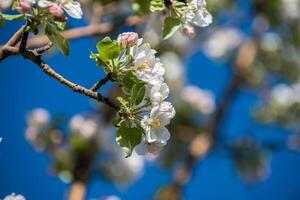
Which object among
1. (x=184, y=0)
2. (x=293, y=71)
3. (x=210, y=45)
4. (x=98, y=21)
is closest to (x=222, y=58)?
(x=210, y=45)

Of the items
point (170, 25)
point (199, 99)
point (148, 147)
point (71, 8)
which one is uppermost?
point (71, 8)

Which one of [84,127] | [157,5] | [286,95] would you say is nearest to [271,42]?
[286,95]

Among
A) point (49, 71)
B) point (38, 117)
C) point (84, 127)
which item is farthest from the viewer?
point (38, 117)

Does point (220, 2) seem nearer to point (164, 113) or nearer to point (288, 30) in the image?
point (288, 30)

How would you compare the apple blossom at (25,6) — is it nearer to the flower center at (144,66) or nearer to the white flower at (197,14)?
the flower center at (144,66)

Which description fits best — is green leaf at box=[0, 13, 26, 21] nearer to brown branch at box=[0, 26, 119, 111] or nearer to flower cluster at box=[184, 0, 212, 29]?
brown branch at box=[0, 26, 119, 111]

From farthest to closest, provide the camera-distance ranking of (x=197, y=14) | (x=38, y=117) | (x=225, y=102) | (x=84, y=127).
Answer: (x=225, y=102), (x=38, y=117), (x=84, y=127), (x=197, y=14)

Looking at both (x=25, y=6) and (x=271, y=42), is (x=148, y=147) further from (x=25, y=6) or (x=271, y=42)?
(x=271, y=42)
